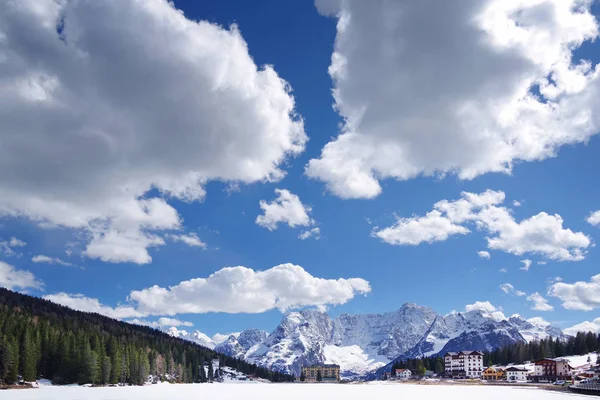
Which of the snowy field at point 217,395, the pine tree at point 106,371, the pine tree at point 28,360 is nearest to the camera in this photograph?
the snowy field at point 217,395

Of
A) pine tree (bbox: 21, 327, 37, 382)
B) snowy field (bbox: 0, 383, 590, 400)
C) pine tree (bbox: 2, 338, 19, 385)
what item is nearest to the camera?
snowy field (bbox: 0, 383, 590, 400)

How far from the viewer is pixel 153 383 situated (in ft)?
606

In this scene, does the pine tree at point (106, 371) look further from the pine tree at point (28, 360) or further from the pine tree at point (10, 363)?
the pine tree at point (10, 363)

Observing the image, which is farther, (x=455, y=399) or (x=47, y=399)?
(x=455, y=399)

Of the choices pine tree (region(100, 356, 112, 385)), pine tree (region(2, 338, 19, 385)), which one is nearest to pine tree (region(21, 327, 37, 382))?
pine tree (region(2, 338, 19, 385))

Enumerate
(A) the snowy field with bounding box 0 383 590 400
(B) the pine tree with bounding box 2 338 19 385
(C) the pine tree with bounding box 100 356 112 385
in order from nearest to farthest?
(A) the snowy field with bounding box 0 383 590 400 < (B) the pine tree with bounding box 2 338 19 385 < (C) the pine tree with bounding box 100 356 112 385

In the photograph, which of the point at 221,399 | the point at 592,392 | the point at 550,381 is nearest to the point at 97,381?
the point at 221,399

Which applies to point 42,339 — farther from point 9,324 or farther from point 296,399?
point 296,399

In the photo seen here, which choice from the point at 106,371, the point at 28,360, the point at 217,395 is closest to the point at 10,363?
the point at 28,360

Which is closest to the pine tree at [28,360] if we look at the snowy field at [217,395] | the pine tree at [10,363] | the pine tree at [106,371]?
the pine tree at [10,363]

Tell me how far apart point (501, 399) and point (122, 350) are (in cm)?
11914

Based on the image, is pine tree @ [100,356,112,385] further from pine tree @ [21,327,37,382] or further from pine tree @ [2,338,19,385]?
pine tree @ [2,338,19,385]

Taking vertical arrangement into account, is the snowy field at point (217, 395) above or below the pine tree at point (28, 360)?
below

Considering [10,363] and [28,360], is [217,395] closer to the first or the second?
[10,363]
